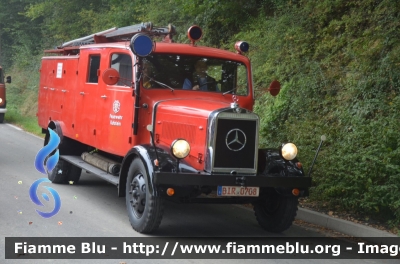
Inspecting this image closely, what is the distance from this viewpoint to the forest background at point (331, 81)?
31.3ft

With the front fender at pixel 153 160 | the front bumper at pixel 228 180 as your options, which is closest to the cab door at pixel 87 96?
the front fender at pixel 153 160

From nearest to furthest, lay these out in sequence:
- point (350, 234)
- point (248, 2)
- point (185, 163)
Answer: point (185, 163), point (350, 234), point (248, 2)

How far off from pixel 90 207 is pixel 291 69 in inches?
272

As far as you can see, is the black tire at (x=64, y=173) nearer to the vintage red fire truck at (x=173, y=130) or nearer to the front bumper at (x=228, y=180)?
the vintage red fire truck at (x=173, y=130)

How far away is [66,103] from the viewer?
37.3ft

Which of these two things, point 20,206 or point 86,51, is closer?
point 20,206


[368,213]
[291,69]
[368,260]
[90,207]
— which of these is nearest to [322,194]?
[368,213]

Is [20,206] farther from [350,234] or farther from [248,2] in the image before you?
[248,2]

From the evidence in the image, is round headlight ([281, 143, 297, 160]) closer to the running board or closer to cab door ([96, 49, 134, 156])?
cab door ([96, 49, 134, 156])

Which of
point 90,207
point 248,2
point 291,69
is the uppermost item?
point 248,2

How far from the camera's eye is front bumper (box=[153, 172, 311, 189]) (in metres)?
7.46

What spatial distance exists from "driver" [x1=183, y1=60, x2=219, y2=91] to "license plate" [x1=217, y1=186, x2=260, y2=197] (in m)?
1.91

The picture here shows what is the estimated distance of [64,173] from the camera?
37.7 ft

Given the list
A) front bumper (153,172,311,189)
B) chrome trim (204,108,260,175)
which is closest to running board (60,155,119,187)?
front bumper (153,172,311,189)
